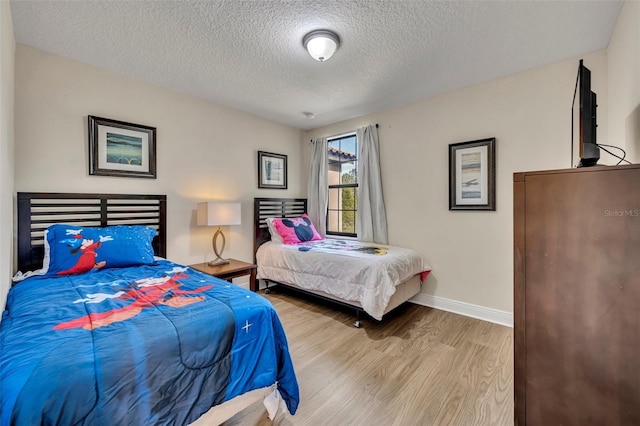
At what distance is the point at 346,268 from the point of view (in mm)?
2805

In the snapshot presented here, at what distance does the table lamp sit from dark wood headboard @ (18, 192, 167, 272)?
1.24ft

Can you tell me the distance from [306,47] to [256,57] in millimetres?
484

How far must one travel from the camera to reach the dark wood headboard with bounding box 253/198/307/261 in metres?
3.88

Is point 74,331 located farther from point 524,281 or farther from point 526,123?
point 526,123

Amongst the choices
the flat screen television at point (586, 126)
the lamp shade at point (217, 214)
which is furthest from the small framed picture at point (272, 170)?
the flat screen television at point (586, 126)

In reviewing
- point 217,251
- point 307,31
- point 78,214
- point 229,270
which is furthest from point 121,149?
point 307,31

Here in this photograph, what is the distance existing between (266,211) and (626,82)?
367cm

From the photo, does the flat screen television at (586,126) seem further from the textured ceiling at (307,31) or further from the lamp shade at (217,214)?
the lamp shade at (217,214)

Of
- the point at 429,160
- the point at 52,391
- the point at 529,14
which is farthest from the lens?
the point at 429,160

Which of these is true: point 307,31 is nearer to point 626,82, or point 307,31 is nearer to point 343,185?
point 626,82

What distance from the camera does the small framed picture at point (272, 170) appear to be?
3980 millimetres

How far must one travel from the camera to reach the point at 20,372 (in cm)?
92

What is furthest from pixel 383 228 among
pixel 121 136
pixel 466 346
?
pixel 121 136

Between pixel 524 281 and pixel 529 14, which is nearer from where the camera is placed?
pixel 524 281
